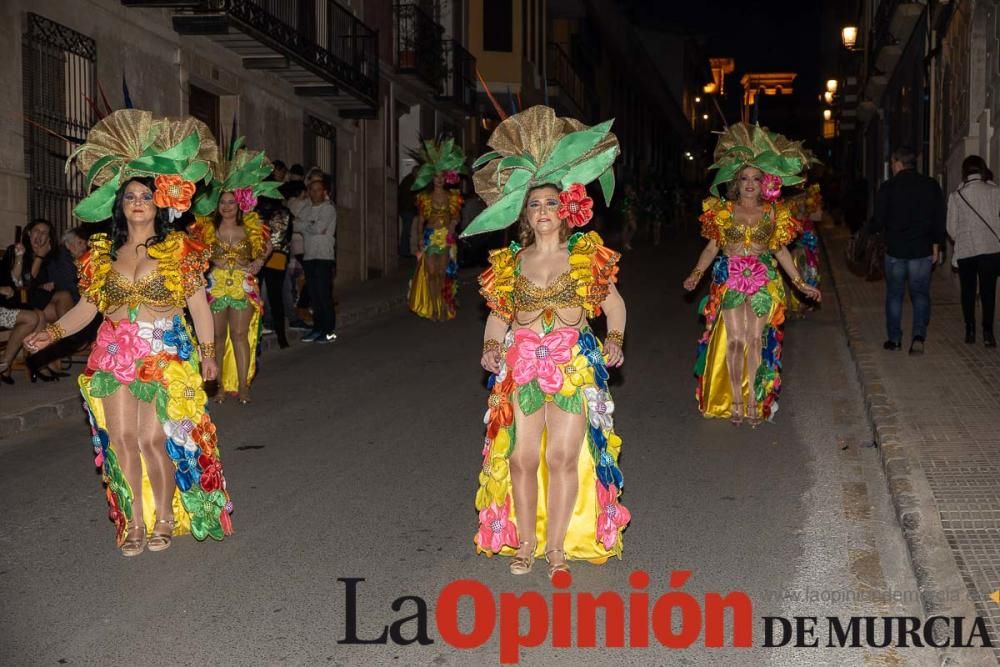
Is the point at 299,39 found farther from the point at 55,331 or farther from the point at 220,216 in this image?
the point at 55,331

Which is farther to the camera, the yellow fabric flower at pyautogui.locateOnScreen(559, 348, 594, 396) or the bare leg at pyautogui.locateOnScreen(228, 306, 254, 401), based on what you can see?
the bare leg at pyautogui.locateOnScreen(228, 306, 254, 401)

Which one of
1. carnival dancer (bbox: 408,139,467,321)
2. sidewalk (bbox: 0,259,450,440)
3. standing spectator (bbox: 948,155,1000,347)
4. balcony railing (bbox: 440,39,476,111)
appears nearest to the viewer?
sidewalk (bbox: 0,259,450,440)

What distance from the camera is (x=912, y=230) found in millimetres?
12602

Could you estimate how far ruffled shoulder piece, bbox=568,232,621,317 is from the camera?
240 inches

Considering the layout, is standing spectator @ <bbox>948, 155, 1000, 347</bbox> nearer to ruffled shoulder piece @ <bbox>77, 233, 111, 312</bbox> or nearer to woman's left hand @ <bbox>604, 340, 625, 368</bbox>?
woman's left hand @ <bbox>604, 340, 625, 368</bbox>

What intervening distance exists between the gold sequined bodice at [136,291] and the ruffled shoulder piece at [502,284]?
1604 millimetres

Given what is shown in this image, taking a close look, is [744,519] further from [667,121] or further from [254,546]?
[667,121]

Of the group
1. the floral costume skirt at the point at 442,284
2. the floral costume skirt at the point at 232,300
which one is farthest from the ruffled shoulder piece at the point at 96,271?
the floral costume skirt at the point at 442,284

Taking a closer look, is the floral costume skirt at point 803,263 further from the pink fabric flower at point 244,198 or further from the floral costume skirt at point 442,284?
the pink fabric flower at point 244,198

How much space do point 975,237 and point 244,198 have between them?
7192 millimetres

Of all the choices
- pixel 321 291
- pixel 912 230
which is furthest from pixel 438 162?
pixel 912 230

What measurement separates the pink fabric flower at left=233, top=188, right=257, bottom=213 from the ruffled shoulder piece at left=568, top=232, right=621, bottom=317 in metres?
→ 5.54

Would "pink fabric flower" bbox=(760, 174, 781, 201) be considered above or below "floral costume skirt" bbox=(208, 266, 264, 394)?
above

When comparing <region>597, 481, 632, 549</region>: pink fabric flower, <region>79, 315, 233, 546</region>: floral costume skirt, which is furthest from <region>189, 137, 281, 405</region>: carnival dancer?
<region>597, 481, 632, 549</region>: pink fabric flower
